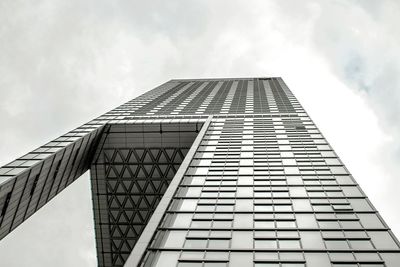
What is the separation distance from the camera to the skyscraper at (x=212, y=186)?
68.7 feet

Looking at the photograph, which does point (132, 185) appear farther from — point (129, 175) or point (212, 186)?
point (212, 186)

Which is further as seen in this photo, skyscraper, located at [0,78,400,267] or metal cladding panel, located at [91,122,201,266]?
metal cladding panel, located at [91,122,201,266]

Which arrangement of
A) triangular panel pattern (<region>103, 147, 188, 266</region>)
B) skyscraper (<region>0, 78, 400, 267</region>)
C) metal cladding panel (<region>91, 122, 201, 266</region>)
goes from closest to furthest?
skyscraper (<region>0, 78, 400, 267</region>)
metal cladding panel (<region>91, 122, 201, 266</region>)
triangular panel pattern (<region>103, 147, 188, 266</region>)

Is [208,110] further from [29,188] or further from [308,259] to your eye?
[308,259]

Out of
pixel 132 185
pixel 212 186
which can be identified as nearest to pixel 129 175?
pixel 132 185

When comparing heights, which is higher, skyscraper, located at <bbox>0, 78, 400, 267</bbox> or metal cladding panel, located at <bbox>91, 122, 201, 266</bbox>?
skyscraper, located at <bbox>0, 78, 400, 267</bbox>

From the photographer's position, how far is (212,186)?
29.4 metres

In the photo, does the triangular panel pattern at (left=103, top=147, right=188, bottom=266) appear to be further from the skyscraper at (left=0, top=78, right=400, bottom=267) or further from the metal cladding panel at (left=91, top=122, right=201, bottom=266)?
the skyscraper at (left=0, top=78, right=400, bottom=267)

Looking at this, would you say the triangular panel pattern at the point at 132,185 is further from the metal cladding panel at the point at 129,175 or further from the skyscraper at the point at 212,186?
the skyscraper at the point at 212,186

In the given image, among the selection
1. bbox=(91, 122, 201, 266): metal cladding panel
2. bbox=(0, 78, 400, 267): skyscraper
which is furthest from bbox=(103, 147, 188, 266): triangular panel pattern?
bbox=(0, 78, 400, 267): skyscraper

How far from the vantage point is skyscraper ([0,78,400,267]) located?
2094 cm

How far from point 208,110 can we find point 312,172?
978 inches

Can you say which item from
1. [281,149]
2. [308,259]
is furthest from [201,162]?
[308,259]

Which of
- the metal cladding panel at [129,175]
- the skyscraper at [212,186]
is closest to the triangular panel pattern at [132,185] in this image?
the metal cladding panel at [129,175]
